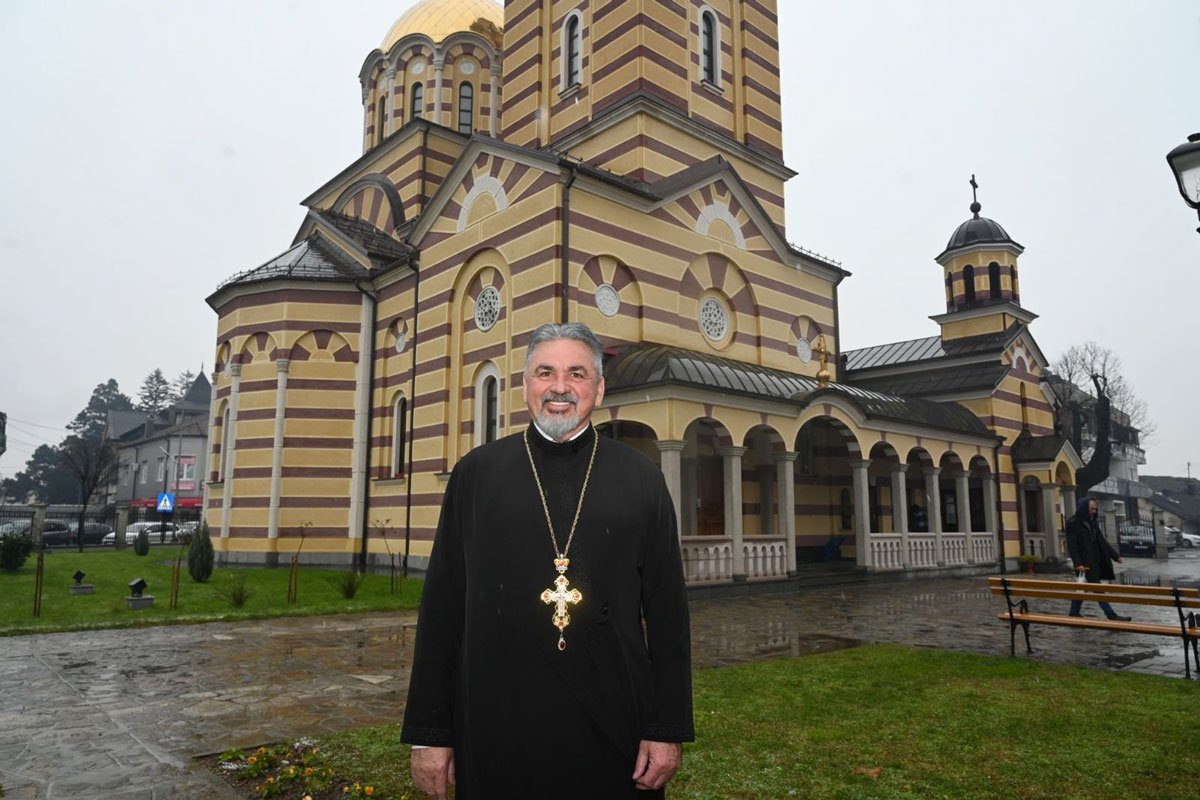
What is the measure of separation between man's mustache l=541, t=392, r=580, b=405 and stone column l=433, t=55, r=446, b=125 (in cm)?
2655

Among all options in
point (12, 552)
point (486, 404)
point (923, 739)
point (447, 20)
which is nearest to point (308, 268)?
point (486, 404)

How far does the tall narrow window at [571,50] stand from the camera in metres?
21.2

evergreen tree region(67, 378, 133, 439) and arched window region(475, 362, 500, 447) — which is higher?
evergreen tree region(67, 378, 133, 439)

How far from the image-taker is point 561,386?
9.64 ft

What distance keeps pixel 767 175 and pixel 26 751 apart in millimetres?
21436

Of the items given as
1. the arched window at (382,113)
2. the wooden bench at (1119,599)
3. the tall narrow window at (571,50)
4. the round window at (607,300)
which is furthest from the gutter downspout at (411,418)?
the wooden bench at (1119,599)

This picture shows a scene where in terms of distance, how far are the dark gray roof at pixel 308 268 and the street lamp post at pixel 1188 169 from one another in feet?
64.6

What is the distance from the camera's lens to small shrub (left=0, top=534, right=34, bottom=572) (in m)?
19.7

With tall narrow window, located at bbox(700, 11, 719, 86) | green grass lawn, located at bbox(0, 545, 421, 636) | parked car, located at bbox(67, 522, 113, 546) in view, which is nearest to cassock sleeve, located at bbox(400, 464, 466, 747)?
green grass lawn, located at bbox(0, 545, 421, 636)

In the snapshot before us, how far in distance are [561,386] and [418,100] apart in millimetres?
27842

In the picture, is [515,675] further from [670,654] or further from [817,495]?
[817,495]

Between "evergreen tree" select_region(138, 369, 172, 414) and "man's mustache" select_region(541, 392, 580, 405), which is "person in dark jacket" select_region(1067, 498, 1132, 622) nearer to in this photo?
"man's mustache" select_region(541, 392, 580, 405)

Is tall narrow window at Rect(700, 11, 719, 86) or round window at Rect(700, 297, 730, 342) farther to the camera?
tall narrow window at Rect(700, 11, 719, 86)

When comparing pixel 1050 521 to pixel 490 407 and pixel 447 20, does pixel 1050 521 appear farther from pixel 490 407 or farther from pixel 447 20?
pixel 447 20
